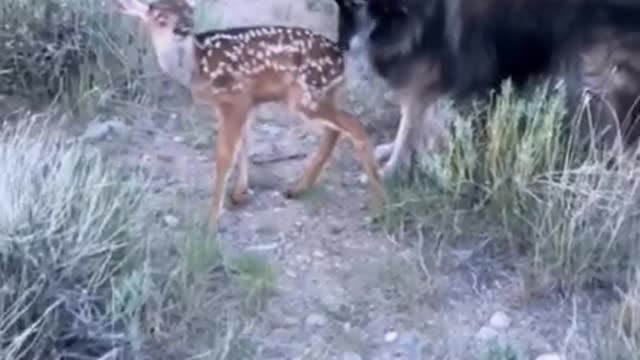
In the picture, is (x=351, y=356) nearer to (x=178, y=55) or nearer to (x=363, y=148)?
(x=363, y=148)

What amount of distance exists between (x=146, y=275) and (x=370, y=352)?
0.76 metres

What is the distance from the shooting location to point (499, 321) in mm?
6324

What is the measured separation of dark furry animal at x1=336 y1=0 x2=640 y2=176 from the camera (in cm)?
712

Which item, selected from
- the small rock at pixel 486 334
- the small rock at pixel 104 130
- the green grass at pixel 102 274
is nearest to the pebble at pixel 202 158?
the small rock at pixel 104 130

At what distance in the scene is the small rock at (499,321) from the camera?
6.31m

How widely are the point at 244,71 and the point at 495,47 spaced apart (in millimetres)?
1027

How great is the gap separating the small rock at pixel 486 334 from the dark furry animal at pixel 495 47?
1.16 meters

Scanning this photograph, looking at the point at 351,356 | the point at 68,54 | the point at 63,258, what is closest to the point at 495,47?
the point at 351,356

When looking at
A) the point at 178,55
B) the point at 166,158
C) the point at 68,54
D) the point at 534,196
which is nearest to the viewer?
the point at 534,196

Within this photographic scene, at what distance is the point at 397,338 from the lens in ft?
20.4

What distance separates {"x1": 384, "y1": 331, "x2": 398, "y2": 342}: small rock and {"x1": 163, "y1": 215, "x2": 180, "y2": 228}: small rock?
37.2 inches

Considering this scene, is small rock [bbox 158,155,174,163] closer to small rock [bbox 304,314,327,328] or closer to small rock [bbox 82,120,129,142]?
small rock [bbox 82,120,129,142]

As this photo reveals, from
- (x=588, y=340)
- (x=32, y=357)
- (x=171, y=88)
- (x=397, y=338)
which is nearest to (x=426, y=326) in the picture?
(x=397, y=338)

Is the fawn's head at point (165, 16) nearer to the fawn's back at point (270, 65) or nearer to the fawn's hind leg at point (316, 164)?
the fawn's back at point (270, 65)
